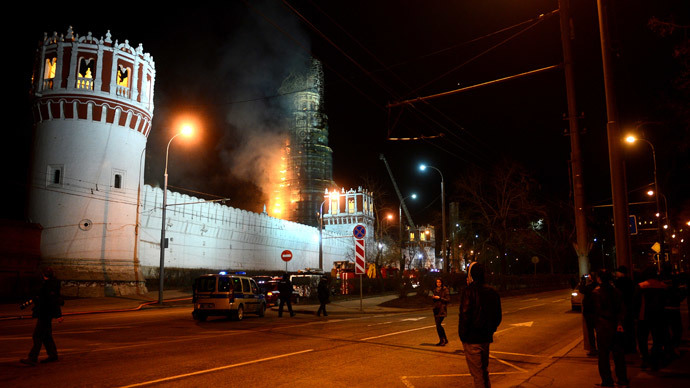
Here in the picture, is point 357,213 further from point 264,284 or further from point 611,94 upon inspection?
point 611,94

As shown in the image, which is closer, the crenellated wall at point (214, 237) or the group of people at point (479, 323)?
the group of people at point (479, 323)

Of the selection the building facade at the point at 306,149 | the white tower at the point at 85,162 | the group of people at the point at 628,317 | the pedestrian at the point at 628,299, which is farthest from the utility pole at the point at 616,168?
the building facade at the point at 306,149

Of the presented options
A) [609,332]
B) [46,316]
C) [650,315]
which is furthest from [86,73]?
[609,332]

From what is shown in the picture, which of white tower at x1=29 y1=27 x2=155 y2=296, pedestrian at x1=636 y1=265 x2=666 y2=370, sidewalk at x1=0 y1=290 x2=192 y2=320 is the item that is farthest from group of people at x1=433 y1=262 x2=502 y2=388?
white tower at x1=29 y1=27 x2=155 y2=296

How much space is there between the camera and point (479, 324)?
595 cm

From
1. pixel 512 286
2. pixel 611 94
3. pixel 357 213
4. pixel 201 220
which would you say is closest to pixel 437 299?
pixel 611 94

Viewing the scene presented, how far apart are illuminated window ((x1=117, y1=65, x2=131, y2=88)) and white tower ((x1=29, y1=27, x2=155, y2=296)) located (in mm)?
78

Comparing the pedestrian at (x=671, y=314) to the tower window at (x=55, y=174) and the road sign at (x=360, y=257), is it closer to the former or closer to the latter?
the road sign at (x=360, y=257)

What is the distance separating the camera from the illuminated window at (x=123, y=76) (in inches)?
1348

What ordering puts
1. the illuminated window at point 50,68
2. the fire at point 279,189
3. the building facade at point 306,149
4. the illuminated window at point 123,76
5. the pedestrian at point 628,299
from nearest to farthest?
the pedestrian at point 628,299 → the illuminated window at point 50,68 → the illuminated window at point 123,76 → the building facade at point 306,149 → the fire at point 279,189

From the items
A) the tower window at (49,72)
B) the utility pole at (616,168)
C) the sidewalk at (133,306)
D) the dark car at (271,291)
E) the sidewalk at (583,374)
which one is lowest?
the sidewalk at (133,306)

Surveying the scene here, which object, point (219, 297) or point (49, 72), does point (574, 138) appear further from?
point (49, 72)

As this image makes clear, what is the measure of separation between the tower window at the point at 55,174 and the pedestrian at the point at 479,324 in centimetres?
3290

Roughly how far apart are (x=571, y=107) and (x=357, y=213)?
210 feet
